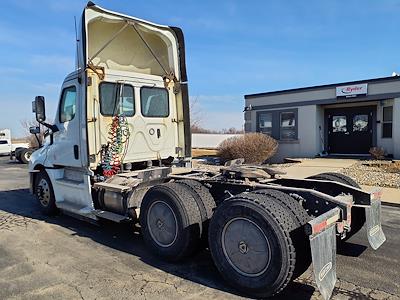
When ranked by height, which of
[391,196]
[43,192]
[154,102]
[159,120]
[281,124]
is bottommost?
[391,196]

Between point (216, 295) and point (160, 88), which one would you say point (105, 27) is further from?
point (216, 295)

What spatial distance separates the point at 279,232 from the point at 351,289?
3.76 feet

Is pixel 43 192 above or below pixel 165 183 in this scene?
below

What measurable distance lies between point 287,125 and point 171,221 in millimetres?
15258

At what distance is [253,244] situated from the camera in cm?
380

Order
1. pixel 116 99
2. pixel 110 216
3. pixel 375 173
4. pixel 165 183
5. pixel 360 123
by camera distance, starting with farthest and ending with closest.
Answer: pixel 360 123 → pixel 375 173 → pixel 116 99 → pixel 110 216 → pixel 165 183

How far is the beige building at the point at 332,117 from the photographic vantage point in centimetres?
1639

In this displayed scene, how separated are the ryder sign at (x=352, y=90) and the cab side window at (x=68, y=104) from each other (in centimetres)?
1364

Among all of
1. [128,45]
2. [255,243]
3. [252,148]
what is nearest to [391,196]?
[255,243]

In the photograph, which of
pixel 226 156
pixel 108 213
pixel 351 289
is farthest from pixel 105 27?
pixel 226 156

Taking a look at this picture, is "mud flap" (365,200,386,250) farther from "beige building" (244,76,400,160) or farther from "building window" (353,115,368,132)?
"building window" (353,115,368,132)

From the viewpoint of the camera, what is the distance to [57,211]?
294 inches

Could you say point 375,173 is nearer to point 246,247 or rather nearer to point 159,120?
point 159,120

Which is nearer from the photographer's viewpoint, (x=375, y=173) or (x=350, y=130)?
(x=375, y=173)
